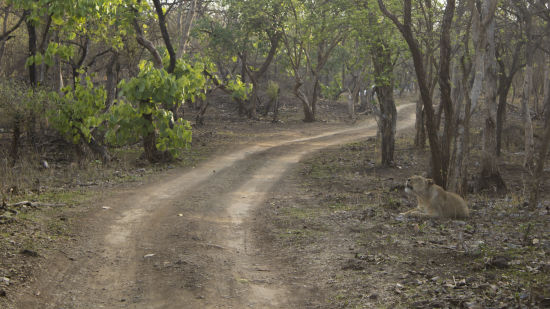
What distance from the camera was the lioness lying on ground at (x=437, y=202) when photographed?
10.2 meters

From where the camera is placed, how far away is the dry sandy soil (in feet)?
21.1

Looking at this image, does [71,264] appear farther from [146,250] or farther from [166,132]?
[166,132]

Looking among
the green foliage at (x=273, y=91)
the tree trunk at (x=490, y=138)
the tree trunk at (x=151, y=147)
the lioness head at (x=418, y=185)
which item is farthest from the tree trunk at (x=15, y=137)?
the green foliage at (x=273, y=91)

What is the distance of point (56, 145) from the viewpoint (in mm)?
19188

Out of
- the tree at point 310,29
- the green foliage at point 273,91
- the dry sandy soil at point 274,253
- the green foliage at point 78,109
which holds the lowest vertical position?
the dry sandy soil at point 274,253

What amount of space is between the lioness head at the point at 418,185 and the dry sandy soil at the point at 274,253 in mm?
672

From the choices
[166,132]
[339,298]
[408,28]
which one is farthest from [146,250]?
[166,132]

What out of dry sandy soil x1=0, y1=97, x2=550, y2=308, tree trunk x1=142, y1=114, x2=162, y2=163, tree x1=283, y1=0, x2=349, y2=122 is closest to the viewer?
dry sandy soil x1=0, y1=97, x2=550, y2=308

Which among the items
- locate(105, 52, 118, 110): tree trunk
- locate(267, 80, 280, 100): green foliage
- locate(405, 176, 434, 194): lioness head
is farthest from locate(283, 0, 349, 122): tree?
locate(405, 176, 434, 194): lioness head

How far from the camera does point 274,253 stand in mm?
8523

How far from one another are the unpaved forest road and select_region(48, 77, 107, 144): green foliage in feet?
15.9

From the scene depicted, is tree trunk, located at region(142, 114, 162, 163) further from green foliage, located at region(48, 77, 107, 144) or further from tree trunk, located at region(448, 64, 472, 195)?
tree trunk, located at region(448, 64, 472, 195)

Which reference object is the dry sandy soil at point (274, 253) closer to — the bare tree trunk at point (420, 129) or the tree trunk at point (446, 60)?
the tree trunk at point (446, 60)

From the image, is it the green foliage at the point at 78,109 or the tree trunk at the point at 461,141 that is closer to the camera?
the tree trunk at the point at 461,141
